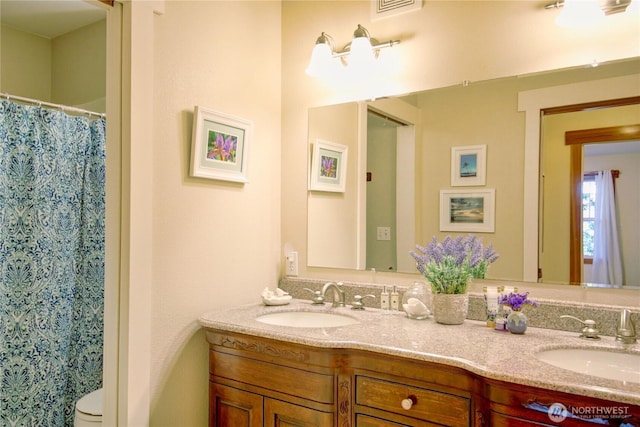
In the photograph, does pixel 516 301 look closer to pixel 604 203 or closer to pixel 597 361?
pixel 597 361

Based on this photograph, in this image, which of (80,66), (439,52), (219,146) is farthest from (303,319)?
(80,66)

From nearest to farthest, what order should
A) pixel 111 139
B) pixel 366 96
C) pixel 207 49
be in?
pixel 111 139, pixel 207 49, pixel 366 96

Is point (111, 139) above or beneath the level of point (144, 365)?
above

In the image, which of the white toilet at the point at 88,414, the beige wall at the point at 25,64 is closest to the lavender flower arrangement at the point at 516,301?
the white toilet at the point at 88,414

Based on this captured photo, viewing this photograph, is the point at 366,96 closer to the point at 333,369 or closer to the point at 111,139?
the point at 111,139

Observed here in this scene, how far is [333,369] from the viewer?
1431mm

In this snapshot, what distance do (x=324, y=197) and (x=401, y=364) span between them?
107 cm

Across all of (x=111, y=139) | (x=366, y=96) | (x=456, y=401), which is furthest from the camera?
(x=366, y=96)

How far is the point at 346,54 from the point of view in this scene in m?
2.06

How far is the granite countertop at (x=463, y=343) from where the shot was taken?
40.9 inches

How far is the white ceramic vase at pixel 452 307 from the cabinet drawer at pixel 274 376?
498 mm

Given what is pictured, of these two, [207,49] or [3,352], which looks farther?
[3,352]

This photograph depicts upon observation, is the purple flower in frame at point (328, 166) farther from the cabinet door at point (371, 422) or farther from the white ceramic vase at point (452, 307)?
the cabinet door at point (371, 422)

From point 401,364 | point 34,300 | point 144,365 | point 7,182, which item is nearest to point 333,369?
point 401,364
